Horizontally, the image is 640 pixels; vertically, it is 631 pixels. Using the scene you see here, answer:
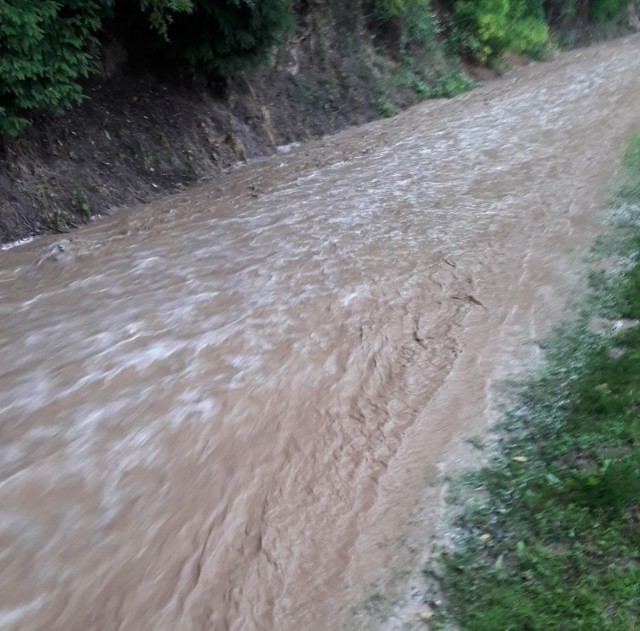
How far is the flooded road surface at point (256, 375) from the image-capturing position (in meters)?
3.90

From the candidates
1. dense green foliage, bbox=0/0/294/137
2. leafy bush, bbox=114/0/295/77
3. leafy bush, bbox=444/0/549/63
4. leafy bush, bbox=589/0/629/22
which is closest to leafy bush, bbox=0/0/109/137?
dense green foliage, bbox=0/0/294/137

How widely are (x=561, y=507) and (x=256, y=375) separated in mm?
2680

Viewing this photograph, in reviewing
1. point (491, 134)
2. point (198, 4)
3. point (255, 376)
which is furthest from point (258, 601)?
point (491, 134)

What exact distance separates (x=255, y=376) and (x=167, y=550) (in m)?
1.89

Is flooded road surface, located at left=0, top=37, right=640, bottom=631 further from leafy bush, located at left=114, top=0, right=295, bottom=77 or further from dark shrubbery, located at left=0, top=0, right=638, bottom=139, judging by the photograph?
leafy bush, located at left=114, top=0, right=295, bottom=77

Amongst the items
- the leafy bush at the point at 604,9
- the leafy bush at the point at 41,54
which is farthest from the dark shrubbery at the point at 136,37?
the leafy bush at the point at 604,9

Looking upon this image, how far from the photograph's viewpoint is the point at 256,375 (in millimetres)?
5738

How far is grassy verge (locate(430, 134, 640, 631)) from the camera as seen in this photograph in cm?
323

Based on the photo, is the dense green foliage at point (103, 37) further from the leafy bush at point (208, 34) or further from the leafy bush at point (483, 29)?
the leafy bush at point (483, 29)

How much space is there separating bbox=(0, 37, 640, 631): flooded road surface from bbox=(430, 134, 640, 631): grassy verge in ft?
1.34

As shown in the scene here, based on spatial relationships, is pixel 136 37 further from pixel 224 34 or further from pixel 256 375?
pixel 256 375

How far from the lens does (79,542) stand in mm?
4152

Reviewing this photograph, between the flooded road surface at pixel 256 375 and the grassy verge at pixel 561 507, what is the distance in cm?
41

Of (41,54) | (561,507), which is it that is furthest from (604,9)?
(561,507)
